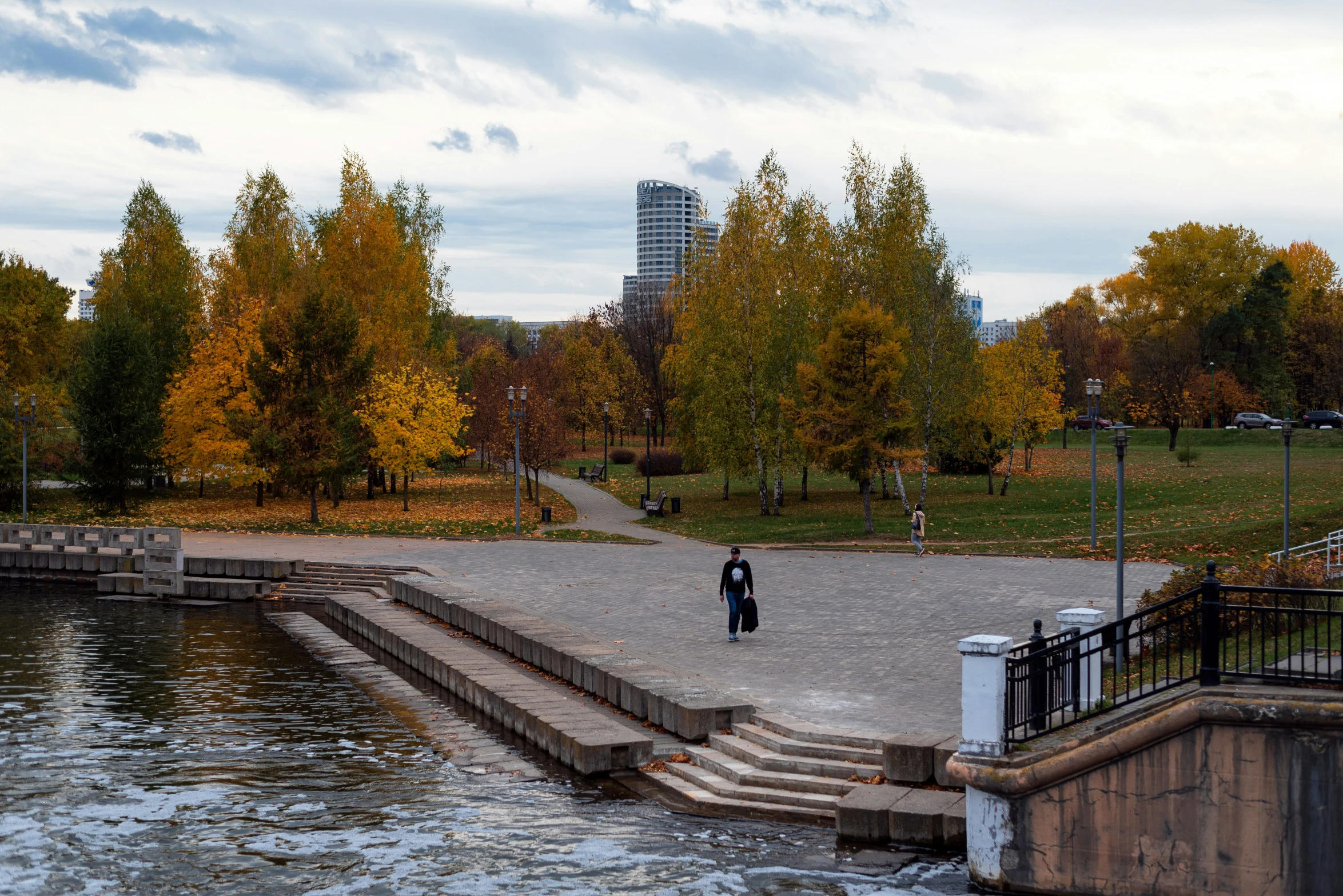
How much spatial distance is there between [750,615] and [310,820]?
8873mm

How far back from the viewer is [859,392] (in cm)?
3516

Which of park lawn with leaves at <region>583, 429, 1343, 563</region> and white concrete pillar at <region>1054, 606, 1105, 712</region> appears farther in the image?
park lawn with leaves at <region>583, 429, 1343, 563</region>

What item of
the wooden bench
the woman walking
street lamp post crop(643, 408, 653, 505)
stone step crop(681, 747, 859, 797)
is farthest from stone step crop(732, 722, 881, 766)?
the wooden bench

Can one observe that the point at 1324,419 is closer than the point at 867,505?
No

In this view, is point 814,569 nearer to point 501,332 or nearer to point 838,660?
point 838,660

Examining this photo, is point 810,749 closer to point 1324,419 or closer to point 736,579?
point 736,579

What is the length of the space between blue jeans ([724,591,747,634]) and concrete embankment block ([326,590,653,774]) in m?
3.34

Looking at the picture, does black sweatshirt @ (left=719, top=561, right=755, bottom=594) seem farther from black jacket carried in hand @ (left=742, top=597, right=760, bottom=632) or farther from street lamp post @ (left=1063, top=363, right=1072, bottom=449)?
street lamp post @ (left=1063, top=363, right=1072, bottom=449)

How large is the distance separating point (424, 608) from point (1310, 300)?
247ft

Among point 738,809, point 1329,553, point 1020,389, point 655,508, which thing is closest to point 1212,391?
point 1020,389

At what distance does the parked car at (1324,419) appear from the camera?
68.0 m

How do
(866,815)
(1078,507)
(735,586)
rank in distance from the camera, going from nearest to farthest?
(866,815)
(735,586)
(1078,507)

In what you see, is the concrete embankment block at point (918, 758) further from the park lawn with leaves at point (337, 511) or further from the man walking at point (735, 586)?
the park lawn with leaves at point (337, 511)

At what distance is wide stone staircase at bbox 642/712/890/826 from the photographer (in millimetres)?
11750
